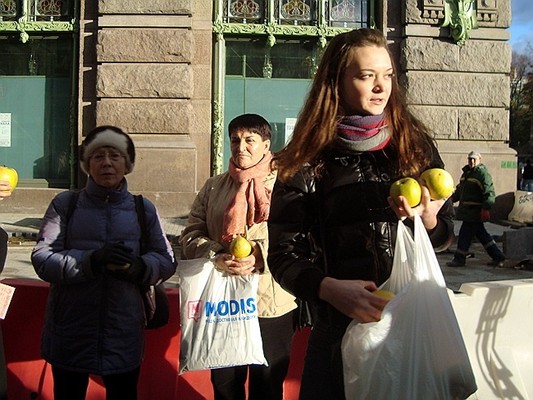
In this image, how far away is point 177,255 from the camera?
374 inches

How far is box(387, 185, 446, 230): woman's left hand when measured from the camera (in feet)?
6.13

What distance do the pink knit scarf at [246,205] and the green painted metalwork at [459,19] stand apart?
31.6 feet

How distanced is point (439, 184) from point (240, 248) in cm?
142

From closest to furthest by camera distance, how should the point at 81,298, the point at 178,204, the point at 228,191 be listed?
the point at 81,298 < the point at 228,191 < the point at 178,204

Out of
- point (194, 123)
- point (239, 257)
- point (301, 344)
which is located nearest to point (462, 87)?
point (194, 123)

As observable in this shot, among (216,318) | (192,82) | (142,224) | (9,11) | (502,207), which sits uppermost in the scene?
(9,11)

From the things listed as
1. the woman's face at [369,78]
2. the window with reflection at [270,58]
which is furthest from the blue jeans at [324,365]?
the window with reflection at [270,58]

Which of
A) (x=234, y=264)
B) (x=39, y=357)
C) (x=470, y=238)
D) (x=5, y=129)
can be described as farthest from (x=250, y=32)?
(x=234, y=264)

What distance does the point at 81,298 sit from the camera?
9.63 feet

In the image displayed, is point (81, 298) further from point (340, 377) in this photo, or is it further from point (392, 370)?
point (392, 370)

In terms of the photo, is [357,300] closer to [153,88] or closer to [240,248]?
[240,248]

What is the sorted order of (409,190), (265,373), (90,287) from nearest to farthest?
(409,190), (90,287), (265,373)

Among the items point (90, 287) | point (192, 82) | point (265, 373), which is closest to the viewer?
point (90, 287)

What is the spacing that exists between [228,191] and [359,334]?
1702 millimetres
